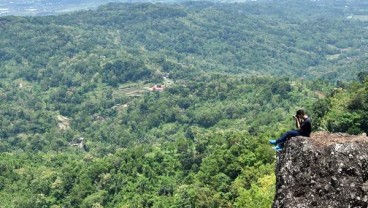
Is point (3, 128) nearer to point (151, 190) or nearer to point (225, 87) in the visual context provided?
point (225, 87)

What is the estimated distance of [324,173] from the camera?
16578 mm

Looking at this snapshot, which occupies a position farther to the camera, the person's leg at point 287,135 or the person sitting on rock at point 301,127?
the person's leg at point 287,135

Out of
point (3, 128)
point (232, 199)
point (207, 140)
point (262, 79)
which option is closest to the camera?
point (232, 199)

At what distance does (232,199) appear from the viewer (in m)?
52.3

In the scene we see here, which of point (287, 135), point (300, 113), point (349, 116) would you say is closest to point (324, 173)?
point (287, 135)

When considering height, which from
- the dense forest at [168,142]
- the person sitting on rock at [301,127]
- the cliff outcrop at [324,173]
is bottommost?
the dense forest at [168,142]

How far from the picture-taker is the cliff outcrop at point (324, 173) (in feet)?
53.2

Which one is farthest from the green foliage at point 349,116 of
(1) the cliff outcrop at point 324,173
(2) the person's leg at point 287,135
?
(1) the cliff outcrop at point 324,173

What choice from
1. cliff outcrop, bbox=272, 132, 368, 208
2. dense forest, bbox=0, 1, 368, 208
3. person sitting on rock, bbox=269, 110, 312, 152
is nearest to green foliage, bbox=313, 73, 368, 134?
dense forest, bbox=0, 1, 368, 208

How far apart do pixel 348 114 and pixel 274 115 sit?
69.4 metres

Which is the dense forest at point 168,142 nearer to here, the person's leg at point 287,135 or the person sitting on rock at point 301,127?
the person's leg at point 287,135

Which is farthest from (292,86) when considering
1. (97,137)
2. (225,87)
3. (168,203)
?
(168,203)

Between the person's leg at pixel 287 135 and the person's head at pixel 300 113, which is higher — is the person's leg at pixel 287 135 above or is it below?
below

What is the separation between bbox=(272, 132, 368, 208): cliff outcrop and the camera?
1620 cm
